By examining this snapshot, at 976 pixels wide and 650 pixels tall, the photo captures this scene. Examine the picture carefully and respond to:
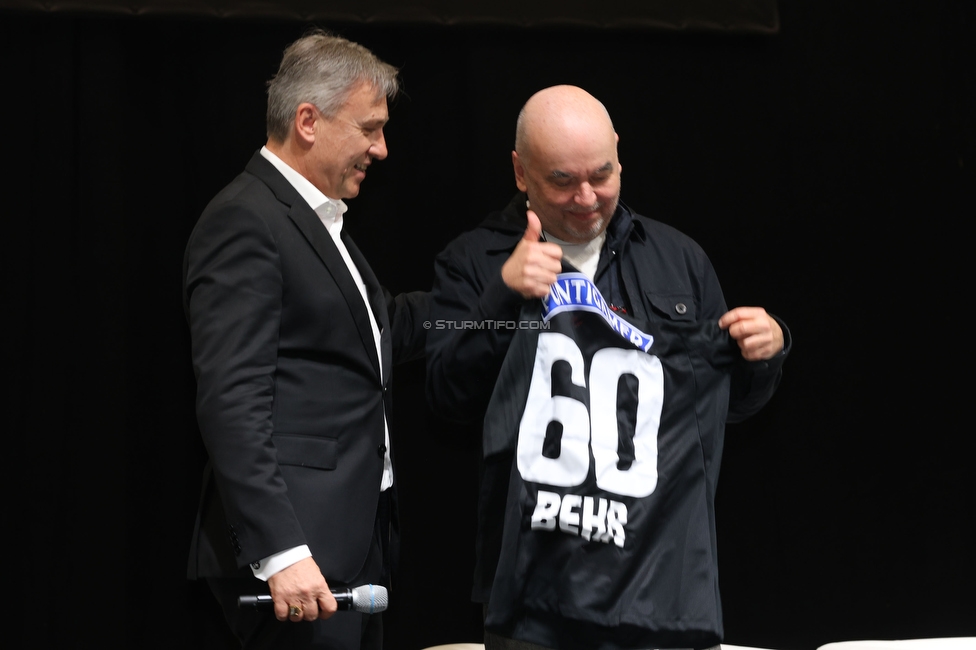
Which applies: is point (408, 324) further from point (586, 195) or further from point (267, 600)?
point (267, 600)

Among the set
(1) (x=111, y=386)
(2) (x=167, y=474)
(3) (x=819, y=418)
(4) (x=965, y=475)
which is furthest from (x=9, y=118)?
(4) (x=965, y=475)

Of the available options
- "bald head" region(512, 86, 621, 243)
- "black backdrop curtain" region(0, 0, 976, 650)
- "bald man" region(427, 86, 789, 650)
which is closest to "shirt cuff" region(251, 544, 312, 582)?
"bald man" region(427, 86, 789, 650)

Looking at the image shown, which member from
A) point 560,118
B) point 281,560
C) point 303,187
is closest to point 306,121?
point 303,187

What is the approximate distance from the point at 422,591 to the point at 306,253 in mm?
1238

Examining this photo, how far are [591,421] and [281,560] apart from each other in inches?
24.1

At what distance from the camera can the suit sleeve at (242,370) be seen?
181 cm

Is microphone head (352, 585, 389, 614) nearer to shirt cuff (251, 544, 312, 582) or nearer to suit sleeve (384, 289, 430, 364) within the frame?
shirt cuff (251, 544, 312, 582)

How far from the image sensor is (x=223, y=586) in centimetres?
201

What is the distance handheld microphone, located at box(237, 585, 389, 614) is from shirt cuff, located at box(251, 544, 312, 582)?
4cm

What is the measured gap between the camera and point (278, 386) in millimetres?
1948

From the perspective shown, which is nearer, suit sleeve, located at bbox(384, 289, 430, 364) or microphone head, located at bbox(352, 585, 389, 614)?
microphone head, located at bbox(352, 585, 389, 614)

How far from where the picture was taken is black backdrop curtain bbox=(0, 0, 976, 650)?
8.64 ft

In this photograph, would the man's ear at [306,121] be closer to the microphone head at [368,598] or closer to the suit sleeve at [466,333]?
the suit sleeve at [466,333]

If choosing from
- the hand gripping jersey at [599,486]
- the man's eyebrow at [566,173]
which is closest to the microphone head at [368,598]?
the hand gripping jersey at [599,486]
